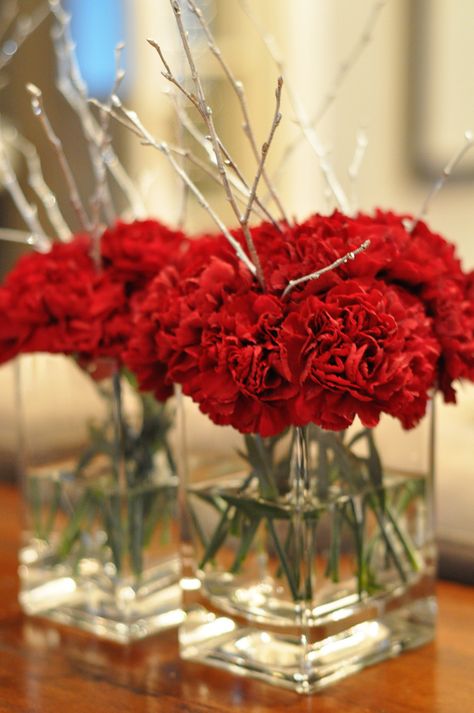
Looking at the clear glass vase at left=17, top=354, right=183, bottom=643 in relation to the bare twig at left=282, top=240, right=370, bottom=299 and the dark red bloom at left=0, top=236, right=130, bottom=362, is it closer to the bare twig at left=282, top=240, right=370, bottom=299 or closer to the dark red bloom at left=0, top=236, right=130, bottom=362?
→ the dark red bloom at left=0, top=236, right=130, bottom=362

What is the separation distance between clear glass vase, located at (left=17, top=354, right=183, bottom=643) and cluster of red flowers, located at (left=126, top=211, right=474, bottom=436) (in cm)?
12

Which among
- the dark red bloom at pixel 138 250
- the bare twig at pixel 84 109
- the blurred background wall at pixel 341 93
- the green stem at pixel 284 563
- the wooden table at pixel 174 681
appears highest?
the blurred background wall at pixel 341 93

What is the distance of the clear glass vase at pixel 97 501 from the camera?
82cm

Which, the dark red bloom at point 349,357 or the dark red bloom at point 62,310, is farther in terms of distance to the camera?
the dark red bloom at point 62,310

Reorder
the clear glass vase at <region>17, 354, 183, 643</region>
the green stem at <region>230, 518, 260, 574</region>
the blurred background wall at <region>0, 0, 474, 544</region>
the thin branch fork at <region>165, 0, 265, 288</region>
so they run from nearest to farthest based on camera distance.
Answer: the thin branch fork at <region>165, 0, 265, 288</region>, the green stem at <region>230, 518, 260, 574</region>, the clear glass vase at <region>17, 354, 183, 643</region>, the blurred background wall at <region>0, 0, 474, 544</region>

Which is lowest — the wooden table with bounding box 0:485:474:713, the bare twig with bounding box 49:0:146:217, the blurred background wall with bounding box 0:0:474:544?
the wooden table with bounding box 0:485:474:713

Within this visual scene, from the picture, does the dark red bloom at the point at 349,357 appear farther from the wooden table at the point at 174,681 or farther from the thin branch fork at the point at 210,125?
the wooden table at the point at 174,681

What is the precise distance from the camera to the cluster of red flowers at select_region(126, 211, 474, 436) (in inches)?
24.0

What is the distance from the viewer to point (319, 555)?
2.28 feet

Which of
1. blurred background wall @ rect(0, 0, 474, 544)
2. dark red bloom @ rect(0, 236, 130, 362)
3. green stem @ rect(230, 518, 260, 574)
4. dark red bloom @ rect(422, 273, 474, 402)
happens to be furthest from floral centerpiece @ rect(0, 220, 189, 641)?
blurred background wall @ rect(0, 0, 474, 544)

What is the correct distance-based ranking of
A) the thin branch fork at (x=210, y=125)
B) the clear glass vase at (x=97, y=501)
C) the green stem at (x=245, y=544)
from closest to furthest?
the thin branch fork at (x=210, y=125), the green stem at (x=245, y=544), the clear glass vase at (x=97, y=501)

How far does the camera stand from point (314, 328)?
621 millimetres

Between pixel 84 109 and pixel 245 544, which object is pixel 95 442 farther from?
pixel 84 109

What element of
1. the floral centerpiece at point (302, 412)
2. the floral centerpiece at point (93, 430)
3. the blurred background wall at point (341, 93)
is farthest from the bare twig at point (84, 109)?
the blurred background wall at point (341, 93)
